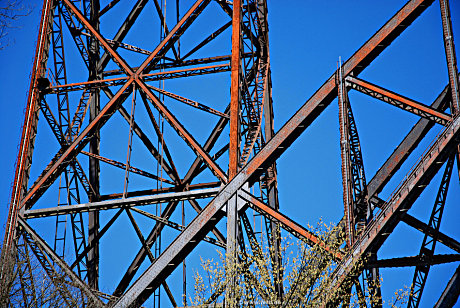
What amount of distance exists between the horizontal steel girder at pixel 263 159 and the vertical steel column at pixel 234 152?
37 centimetres

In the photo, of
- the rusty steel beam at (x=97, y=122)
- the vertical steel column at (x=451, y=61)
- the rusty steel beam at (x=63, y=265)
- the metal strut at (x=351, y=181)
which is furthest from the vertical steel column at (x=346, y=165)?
the rusty steel beam at (x=63, y=265)

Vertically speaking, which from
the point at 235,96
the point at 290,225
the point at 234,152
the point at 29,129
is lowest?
the point at 290,225

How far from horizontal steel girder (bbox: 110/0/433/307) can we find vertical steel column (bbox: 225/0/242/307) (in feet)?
Result: 1.20

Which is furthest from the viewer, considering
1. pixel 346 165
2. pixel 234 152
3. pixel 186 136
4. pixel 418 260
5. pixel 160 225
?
pixel 160 225

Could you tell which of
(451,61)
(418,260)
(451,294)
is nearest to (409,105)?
(451,61)

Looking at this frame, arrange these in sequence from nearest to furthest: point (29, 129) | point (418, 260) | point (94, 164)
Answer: point (418, 260), point (29, 129), point (94, 164)

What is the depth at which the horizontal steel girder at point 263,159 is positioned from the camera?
18.8 meters

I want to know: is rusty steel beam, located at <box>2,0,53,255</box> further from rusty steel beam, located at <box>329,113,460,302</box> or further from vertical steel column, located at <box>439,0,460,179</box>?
vertical steel column, located at <box>439,0,460,179</box>

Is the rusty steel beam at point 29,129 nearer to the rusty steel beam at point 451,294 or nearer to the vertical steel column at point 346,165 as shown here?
the vertical steel column at point 346,165

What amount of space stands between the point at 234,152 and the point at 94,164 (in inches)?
301

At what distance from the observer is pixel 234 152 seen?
19.7 meters

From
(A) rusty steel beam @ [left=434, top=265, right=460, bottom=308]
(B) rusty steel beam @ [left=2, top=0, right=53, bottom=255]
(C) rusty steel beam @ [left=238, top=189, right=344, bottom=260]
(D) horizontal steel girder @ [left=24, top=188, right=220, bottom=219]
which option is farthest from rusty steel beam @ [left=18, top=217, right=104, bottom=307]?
(A) rusty steel beam @ [left=434, top=265, right=460, bottom=308]

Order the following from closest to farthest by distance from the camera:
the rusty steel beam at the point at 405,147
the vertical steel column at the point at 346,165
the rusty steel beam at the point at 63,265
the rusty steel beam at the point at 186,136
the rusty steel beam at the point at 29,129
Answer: the vertical steel column at the point at 346,165
the rusty steel beam at the point at 186,136
the rusty steel beam at the point at 63,265
the rusty steel beam at the point at 405,147
the rusty steel beam at the point at 29,129

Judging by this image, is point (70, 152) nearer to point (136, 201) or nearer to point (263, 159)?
point (136, 201)
